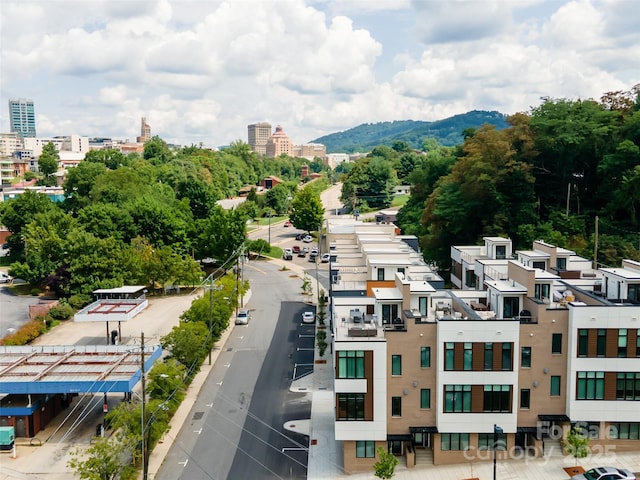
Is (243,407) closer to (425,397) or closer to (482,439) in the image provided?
(425,397)

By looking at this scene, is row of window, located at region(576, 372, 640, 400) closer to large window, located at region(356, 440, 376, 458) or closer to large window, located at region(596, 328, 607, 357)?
large window, located at region(596, 328, 607, 357)

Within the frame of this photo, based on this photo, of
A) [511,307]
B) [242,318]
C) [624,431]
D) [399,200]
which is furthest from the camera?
[399,200]

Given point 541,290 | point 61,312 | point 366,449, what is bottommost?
point 366,449

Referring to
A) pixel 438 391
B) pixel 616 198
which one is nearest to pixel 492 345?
pixel 438 391

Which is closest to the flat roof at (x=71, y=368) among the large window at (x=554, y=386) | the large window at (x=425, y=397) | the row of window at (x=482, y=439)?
the row of window at (x=482, y=439)

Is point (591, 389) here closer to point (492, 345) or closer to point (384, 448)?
point (492, 345)

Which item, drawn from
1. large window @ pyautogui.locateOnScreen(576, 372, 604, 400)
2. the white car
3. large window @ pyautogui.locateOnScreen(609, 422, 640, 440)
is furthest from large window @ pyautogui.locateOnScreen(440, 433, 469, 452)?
the white car

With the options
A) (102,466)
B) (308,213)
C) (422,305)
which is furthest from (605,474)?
(308,213)
